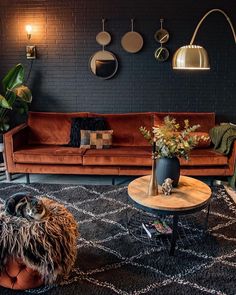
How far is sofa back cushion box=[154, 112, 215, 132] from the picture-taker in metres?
4.11

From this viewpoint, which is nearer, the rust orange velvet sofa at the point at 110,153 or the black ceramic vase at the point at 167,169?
the black ceramic vase at the point at 167,169

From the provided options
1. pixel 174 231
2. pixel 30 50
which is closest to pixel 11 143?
pixel 30 50

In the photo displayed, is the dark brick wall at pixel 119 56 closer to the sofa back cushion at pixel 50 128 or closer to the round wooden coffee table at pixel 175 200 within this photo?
the sofa back cushion at pixel 50 128

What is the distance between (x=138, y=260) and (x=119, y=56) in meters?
2.85

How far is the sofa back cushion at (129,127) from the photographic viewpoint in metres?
4.12

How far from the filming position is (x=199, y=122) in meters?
4.11

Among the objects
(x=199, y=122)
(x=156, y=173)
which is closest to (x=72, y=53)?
(x=199, y=122)

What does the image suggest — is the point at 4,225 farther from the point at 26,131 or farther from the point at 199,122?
the point at 199,122

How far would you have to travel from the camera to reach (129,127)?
4137 millimetres

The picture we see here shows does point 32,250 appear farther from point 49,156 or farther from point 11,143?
point 11,143

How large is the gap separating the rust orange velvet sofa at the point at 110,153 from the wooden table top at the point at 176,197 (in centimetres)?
94

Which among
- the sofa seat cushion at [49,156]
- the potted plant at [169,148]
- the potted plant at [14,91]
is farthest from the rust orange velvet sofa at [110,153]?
the potted plant at [169,148]

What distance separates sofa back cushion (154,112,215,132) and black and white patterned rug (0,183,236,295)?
120 centimetres

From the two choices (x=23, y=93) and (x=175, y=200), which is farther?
(x=23, y=93)
